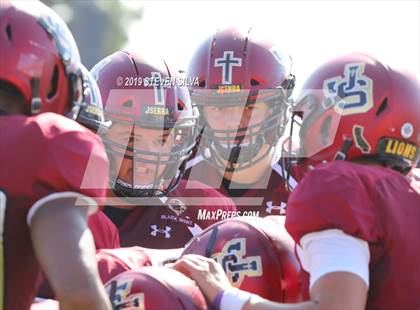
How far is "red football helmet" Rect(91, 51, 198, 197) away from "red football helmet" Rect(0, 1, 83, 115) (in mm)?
1122

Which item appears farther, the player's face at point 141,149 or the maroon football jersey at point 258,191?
the maroon football jersey at point 258,191

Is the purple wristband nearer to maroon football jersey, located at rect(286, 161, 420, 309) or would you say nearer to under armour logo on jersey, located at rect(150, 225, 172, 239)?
maroon football jersey, located at rect(286, 161, 420, 309)

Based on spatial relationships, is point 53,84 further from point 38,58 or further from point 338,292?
point 338,292

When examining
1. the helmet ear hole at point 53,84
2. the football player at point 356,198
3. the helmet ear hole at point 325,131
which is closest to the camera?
the football player at point 356,198

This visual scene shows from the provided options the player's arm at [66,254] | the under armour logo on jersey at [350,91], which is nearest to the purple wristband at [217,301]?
the player's arm at [66,254]

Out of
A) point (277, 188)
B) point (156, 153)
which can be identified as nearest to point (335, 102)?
point (156, 153)

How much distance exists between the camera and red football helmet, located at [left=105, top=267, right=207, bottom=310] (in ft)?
7.47

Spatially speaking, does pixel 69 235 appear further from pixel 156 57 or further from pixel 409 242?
pixel 156 57

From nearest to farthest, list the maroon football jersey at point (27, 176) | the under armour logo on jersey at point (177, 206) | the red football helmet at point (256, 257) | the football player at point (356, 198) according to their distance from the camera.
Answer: the maroon football jersey at point (27, 176) < the football player at point (356, 198) < the red football helmet at point (256, 257) < the under armour logo on jersey at point (177, 206)

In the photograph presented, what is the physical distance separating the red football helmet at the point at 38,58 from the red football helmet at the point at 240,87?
4.94ft

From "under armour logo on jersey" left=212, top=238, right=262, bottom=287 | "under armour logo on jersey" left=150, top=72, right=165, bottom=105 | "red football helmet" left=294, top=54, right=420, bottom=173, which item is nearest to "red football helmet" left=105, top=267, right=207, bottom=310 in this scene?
"under armour logo on jersey" left=212, top=238, right=262, bottom=287

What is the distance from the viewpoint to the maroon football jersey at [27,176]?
2127 millimetres

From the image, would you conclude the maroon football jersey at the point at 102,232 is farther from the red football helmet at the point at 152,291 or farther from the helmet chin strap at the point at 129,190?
the red football helmet at the point at 152,291

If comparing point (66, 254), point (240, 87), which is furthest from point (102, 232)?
point (240, 87)
